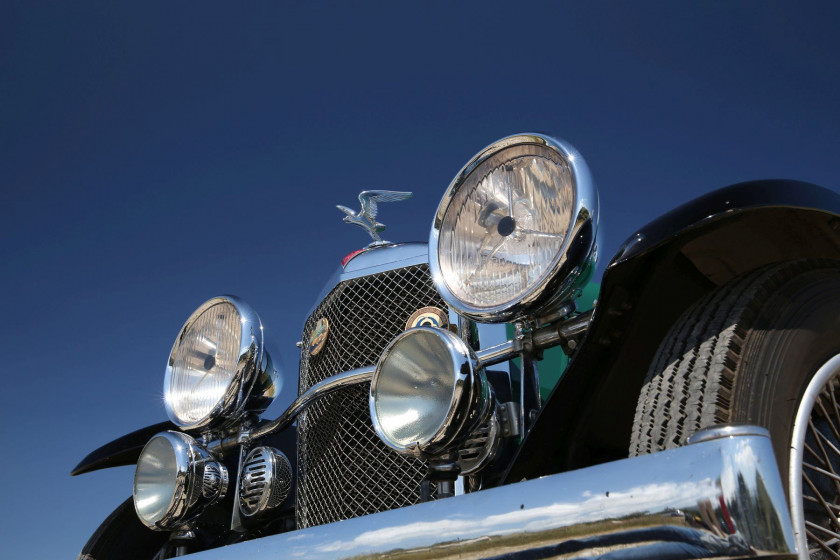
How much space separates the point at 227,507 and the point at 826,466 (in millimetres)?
1837

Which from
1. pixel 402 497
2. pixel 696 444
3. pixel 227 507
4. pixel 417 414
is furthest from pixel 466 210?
pixel 227 507

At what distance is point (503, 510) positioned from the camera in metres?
1.07

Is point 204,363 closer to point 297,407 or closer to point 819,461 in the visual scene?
point 297,407

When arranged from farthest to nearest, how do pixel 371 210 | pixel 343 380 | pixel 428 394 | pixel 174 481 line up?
pixel 371 210 → pixel 174 481 → pixel 343 380 → pixel 428 394

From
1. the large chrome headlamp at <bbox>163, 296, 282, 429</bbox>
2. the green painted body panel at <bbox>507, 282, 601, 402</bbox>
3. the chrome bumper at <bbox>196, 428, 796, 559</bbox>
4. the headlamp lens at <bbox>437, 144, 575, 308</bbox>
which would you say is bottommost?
the chrome bumper at <bbox>196, 428, 796, 559</bbox>

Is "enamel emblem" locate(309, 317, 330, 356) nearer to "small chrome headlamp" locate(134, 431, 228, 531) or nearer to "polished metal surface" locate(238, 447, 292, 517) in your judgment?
"polished metal surface" locate(238, 447, 292, 517)

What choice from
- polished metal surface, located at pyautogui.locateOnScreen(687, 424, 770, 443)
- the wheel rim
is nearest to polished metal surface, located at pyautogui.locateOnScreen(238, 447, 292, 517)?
the wheel rim

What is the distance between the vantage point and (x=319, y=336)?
2568 millimetres

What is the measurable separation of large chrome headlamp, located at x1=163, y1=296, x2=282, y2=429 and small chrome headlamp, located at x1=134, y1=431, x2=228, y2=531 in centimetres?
11

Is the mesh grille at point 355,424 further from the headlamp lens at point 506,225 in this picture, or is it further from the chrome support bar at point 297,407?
the headlamp lens at point 506,225

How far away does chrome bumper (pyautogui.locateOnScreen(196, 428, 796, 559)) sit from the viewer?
0.87 m

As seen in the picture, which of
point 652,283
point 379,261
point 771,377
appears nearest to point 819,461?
point 771,377

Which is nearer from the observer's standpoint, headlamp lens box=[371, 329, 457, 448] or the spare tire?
the spare tire

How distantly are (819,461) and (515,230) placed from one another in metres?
0.74
